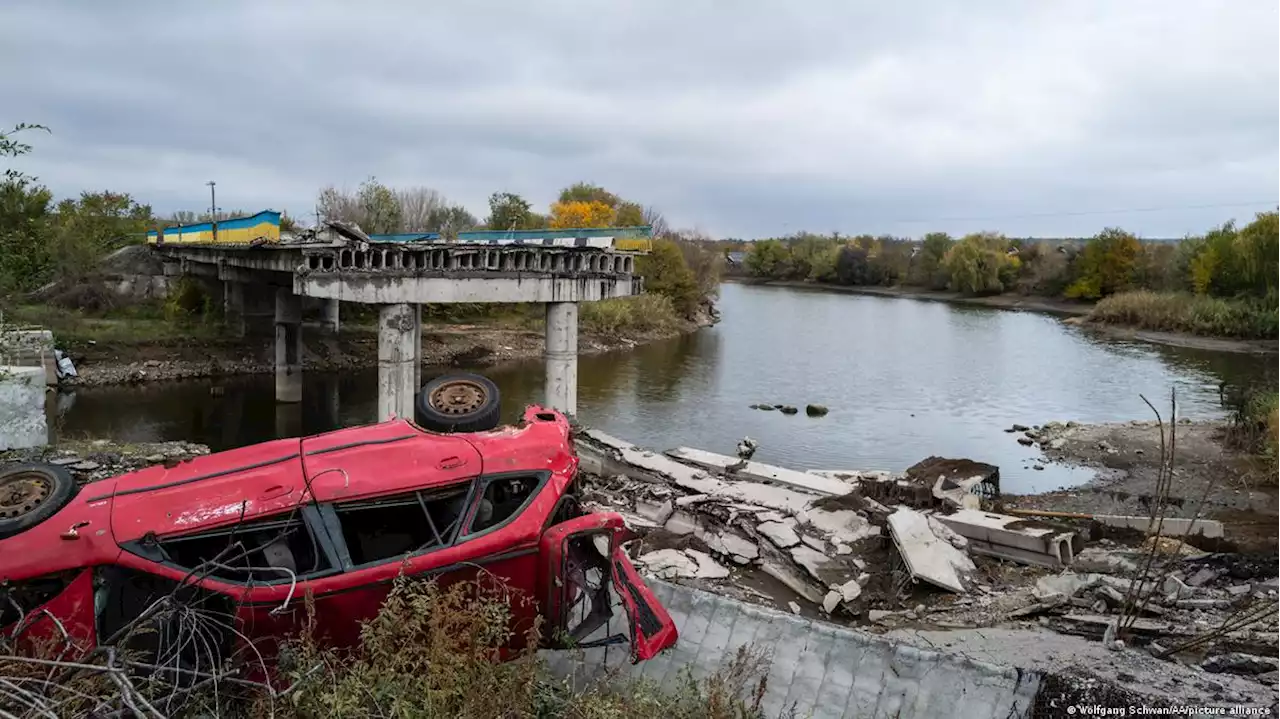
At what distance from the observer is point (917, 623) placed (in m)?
10.9

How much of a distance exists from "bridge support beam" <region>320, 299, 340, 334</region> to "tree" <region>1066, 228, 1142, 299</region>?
6878cm

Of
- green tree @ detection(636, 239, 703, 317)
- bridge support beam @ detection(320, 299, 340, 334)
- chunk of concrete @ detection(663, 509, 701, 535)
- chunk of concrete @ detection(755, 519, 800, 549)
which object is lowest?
chunk of concrete @ detection(663, 509, 701, 535)

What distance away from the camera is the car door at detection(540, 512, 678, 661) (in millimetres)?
6656

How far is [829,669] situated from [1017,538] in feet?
23.0

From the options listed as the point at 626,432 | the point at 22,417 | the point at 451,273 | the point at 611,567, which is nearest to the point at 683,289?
the point at 626,432

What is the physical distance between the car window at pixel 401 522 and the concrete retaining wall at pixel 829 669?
1.54 meters

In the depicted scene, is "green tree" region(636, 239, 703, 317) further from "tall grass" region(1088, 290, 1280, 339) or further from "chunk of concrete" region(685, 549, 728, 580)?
"chunk of concrete" region(685, 549, 728, 580)

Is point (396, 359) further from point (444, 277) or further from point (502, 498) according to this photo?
point (502, 498)

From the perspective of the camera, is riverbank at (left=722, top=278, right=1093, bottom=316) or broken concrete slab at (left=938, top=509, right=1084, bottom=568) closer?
broken concrete slab at (left=938, top=509, right=1084, bottom=568)

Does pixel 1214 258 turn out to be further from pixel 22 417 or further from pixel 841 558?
pixel 22 417

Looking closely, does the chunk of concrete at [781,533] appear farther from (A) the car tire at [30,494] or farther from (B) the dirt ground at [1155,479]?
(A) the car tire at [30,494]

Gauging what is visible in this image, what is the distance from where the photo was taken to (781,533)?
43.5 feet

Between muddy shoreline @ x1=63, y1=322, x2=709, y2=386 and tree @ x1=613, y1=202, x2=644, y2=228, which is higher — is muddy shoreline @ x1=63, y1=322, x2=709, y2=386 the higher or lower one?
the lower one

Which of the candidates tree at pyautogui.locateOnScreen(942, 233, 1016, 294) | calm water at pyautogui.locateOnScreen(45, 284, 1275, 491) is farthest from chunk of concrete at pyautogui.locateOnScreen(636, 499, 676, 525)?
tree at pyautogui.locateOnScreen(942, 233, 1016, 294)
